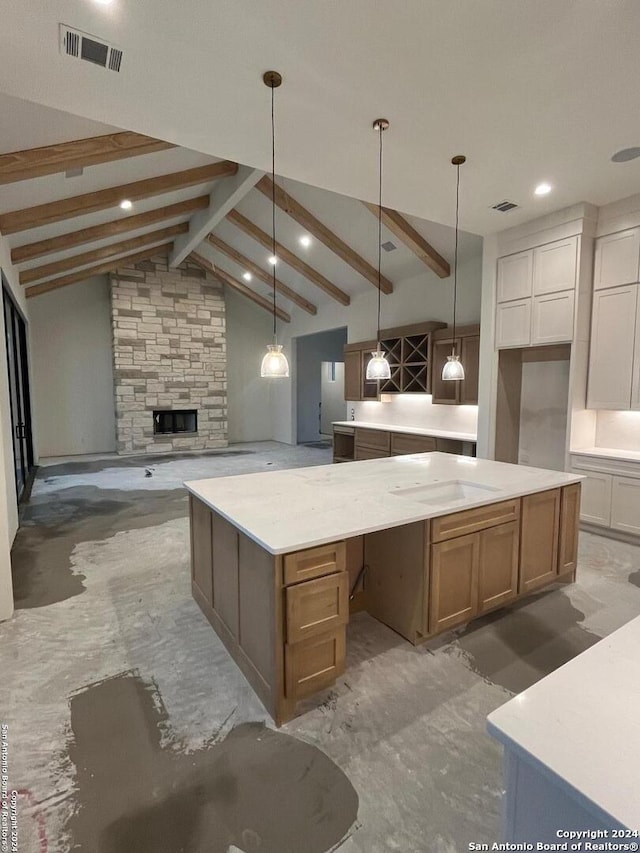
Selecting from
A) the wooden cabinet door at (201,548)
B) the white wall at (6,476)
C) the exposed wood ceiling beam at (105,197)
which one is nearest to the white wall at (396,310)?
the exposed wood ceiling beam at (105,197)

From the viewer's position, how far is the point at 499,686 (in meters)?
2.08

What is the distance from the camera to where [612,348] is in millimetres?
4090

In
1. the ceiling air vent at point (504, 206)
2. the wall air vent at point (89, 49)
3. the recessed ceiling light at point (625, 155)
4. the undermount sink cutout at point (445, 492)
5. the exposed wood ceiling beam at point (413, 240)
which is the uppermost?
the exposed wood ceiling beam at point (413, 240)

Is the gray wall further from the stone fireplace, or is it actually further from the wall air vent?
the wall air vent

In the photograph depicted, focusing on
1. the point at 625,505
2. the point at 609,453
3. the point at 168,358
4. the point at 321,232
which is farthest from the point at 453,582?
the point at 168,358

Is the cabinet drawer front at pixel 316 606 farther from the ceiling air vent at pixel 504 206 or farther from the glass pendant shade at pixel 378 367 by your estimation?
the ceiling air vent at pixel 504 206

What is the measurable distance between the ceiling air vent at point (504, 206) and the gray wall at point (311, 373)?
625cm

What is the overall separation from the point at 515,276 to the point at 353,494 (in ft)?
11.7

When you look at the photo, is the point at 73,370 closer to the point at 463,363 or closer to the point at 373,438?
the point at 373,438

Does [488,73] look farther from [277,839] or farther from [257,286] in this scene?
[257,286]

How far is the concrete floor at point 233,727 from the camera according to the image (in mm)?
1429

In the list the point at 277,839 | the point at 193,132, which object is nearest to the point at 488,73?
the point at 193,132

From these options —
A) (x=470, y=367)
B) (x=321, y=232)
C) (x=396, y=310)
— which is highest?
(x=321, y=232)

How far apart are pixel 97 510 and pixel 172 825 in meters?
4.16
